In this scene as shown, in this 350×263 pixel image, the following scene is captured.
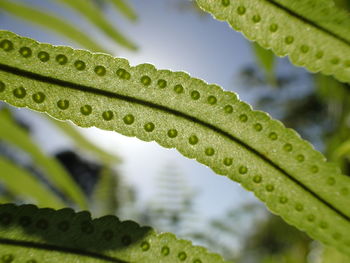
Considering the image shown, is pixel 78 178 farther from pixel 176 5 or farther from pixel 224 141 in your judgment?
pixel 224 141

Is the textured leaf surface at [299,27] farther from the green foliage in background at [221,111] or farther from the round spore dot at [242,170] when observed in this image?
the round spore dot at [242,170]

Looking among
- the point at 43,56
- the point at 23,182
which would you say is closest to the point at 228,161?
the point at 43,56

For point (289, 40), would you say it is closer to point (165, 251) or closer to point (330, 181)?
A: point (330, 181)

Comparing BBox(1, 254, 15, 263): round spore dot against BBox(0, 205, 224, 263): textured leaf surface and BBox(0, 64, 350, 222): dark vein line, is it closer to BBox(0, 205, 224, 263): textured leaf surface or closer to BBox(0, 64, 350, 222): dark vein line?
BBox(0, 205, 224, 263): textured leaf surface

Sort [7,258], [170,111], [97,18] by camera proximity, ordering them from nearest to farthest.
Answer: [7,258] → [170,111] → [97,18]

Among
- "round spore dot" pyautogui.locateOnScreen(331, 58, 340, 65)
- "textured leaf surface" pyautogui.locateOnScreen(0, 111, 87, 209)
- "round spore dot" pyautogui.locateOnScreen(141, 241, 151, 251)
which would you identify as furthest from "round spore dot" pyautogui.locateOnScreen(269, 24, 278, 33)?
"textured leaf surface" pyautogui.locateOnScreen(0, 111, 87, 209)

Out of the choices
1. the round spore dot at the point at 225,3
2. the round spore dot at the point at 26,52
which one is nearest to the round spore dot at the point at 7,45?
the round spore dot at the point at 26,52
